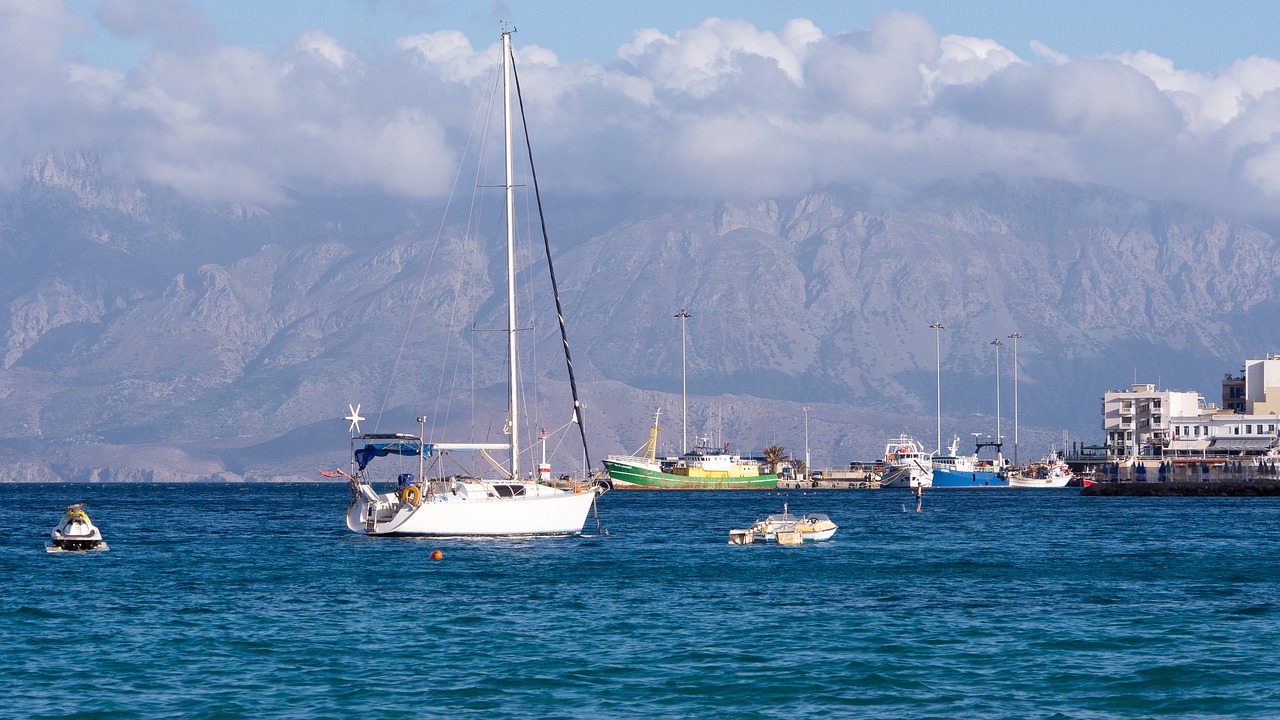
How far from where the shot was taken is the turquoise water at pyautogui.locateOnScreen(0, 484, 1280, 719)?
46438 mm

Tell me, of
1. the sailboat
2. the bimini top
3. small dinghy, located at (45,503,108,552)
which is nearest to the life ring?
the sailboat

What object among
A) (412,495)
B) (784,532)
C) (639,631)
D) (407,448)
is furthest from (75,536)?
(639,631)

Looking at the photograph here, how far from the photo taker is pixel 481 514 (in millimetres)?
97625

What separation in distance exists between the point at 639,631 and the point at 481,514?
39.4 m

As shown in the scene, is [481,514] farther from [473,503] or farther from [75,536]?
[75,536]

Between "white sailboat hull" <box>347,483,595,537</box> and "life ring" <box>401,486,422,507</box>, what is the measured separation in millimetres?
246

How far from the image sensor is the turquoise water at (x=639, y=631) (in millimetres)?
46438

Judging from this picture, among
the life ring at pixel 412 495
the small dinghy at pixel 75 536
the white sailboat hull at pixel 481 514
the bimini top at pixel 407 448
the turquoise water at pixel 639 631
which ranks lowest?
the turquoise water at pixel 639 631

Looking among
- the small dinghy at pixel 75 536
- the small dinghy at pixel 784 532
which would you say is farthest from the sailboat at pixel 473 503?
the small dinghy at pixel 75 536

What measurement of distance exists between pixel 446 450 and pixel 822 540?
2429cm

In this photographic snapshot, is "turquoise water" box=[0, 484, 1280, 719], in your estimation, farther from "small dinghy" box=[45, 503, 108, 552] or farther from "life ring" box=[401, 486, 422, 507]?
"life ring" box=[401, 486, 422, 507]

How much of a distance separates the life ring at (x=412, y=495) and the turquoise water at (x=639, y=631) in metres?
2.60

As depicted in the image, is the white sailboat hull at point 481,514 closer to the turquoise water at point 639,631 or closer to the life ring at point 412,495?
the life ring at point 412,495

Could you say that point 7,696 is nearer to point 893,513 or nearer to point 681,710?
point 681,710
